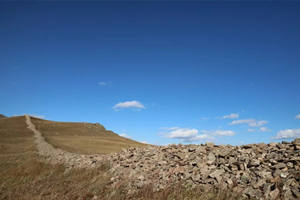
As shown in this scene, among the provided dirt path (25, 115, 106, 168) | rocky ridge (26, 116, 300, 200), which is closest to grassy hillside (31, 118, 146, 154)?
dirt path (25, 115, 106, 168)

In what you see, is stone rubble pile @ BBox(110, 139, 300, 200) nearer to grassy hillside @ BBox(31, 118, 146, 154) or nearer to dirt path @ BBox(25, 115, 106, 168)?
dirt path @ BBox(25, 115, 106, 168)

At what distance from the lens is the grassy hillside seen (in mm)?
34303

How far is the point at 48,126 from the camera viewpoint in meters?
71.0

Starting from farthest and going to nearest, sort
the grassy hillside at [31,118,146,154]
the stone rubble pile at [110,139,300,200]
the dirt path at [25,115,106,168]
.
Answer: the grassy hillside at [31,118,146,154] → the dirt path at [25,115,106,168] → the stone rubble pile at [110,139,300,200]

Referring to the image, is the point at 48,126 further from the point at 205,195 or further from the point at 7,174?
the point at 205,195

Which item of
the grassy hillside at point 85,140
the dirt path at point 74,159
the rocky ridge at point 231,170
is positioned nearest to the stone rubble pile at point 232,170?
the rocky ridge at point 231,170

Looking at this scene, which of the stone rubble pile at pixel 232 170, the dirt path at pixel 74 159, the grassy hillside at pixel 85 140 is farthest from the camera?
the grassy hillside at pixel 85 140

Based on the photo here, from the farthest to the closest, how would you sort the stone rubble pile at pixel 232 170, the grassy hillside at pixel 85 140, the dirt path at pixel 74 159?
1. the grassy hillside at pixel 85 140
2. the dirt path at pixel 74 159
3. the stone rubble pile at pixel 232 170

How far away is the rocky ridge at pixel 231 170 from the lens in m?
6.68

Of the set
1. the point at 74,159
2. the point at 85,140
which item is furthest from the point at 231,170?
the point at 85,140

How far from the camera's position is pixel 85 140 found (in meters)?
47.8

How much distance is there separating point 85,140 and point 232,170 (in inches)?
1739

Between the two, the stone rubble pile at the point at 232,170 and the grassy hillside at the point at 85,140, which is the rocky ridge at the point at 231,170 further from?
the grassy hillside at the point at 85,140

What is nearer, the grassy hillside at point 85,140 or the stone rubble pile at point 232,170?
the stone rubble pile at point 232,170
